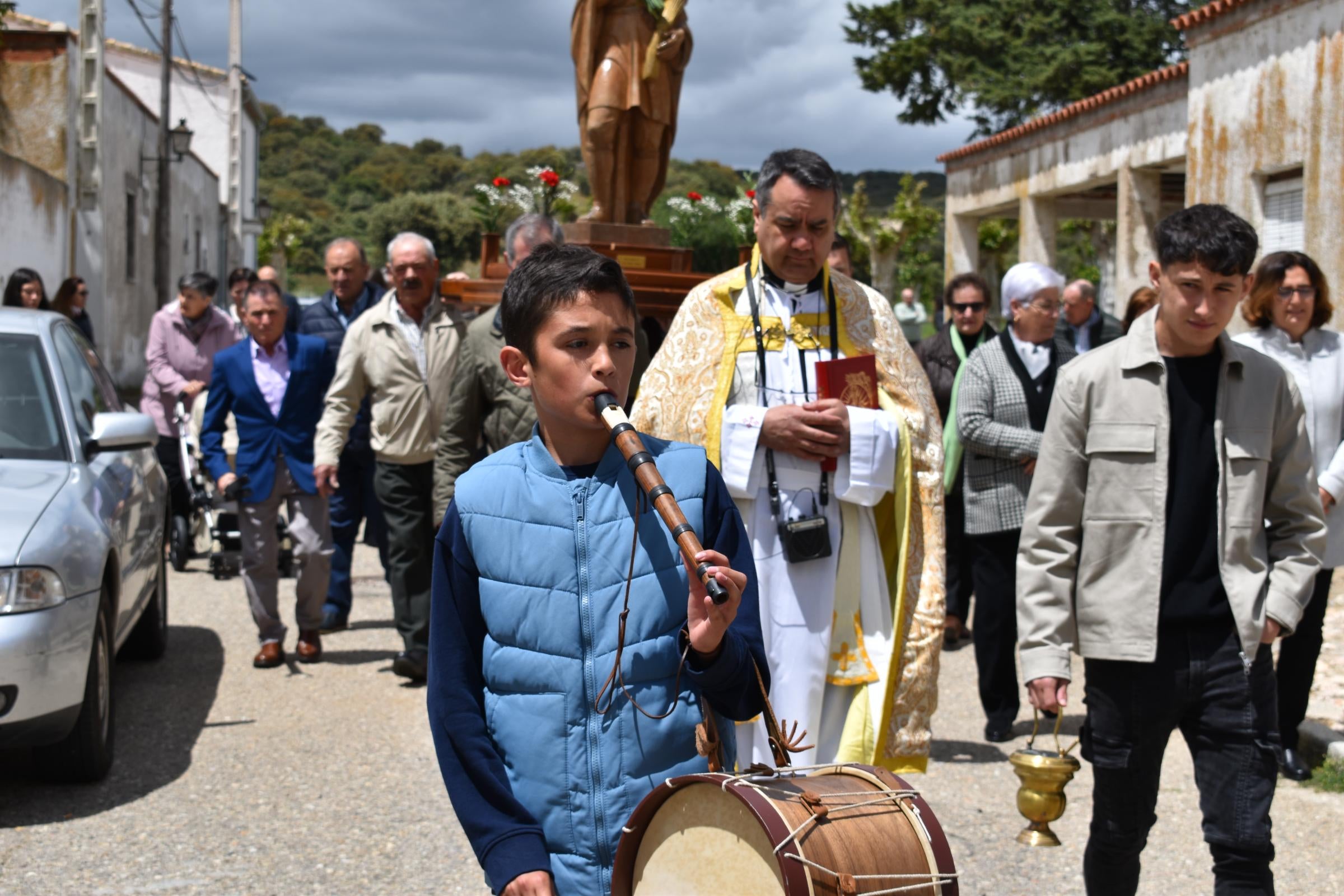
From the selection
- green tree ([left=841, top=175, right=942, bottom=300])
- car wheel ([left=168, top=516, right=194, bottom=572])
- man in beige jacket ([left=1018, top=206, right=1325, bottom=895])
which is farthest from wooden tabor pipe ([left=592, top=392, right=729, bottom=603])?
green tree ([left=841, top=175, right=942, bottom=300])

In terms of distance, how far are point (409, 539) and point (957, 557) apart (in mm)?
3020

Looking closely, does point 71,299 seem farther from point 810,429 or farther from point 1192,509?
point 1192,509

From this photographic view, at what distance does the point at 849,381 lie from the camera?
425 cm

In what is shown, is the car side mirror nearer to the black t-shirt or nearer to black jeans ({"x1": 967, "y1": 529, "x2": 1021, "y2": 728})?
black jeans ({"x1": 967, "y1": 529, "x2": 1021, "y2": 728})

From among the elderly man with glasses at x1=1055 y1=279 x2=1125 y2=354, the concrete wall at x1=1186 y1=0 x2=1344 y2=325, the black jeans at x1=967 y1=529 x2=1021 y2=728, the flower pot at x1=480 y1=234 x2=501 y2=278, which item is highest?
the concrete wall at x1=1186 y1=0 x2=1344 y2=325

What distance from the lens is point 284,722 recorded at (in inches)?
268

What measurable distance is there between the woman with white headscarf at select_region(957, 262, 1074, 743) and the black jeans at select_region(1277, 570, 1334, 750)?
46.6 inches

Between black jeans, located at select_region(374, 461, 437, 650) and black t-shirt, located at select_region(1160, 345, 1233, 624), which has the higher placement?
black t-shirt, located at select_region(1160, 345, 1233, 624)

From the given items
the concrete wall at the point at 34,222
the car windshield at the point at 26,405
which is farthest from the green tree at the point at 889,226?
the car windshield at the point at 26,405

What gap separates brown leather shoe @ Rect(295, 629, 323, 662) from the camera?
8125 mm

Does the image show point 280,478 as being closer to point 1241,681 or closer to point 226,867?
point 226,867

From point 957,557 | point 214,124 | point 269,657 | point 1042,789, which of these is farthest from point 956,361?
point 214,124

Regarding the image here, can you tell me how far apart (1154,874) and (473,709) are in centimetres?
320

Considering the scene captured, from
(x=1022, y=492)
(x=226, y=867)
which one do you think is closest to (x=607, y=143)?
(x=1022, y=492)
